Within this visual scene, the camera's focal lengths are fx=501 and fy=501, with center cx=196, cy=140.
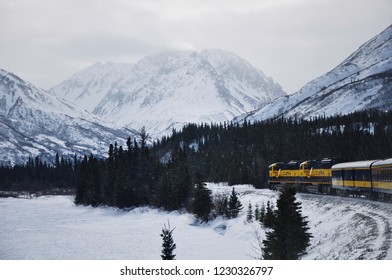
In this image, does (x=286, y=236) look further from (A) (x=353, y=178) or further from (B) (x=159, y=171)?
(B) (x=159, y=171)

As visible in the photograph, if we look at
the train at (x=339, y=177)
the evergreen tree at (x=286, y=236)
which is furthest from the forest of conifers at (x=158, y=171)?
the evergreen tree at (x=286, y=236)

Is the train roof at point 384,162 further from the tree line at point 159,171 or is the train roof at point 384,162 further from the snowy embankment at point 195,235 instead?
the tree line at point 159,171

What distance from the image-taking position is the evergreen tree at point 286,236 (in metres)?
24.4

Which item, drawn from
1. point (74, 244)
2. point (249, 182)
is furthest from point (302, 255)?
point (249, 182)

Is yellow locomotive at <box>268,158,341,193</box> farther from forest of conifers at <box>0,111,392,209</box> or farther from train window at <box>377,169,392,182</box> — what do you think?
train window at <box>377,169,392,182</box>

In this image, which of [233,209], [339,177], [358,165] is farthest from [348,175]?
[233,209]

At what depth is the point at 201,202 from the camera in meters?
53.4

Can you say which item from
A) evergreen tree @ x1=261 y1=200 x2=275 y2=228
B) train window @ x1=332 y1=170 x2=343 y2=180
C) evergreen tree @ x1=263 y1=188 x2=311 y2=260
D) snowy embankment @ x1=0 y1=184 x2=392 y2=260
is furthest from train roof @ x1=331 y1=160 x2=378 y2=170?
evergreen tree @ x1=263 y1=188 x2=311 y2=260

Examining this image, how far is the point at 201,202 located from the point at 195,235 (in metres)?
10.2

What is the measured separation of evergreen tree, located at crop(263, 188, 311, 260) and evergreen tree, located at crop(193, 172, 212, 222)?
25.0m

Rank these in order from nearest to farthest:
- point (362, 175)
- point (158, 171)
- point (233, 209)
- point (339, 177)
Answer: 1. point (362, 175)
2. point (339, 177)
3. point (233, 209)
4. point (158, 171)

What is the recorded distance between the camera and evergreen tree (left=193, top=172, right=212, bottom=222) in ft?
170

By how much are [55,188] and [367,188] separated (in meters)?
100

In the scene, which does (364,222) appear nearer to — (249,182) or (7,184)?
(249,182)
